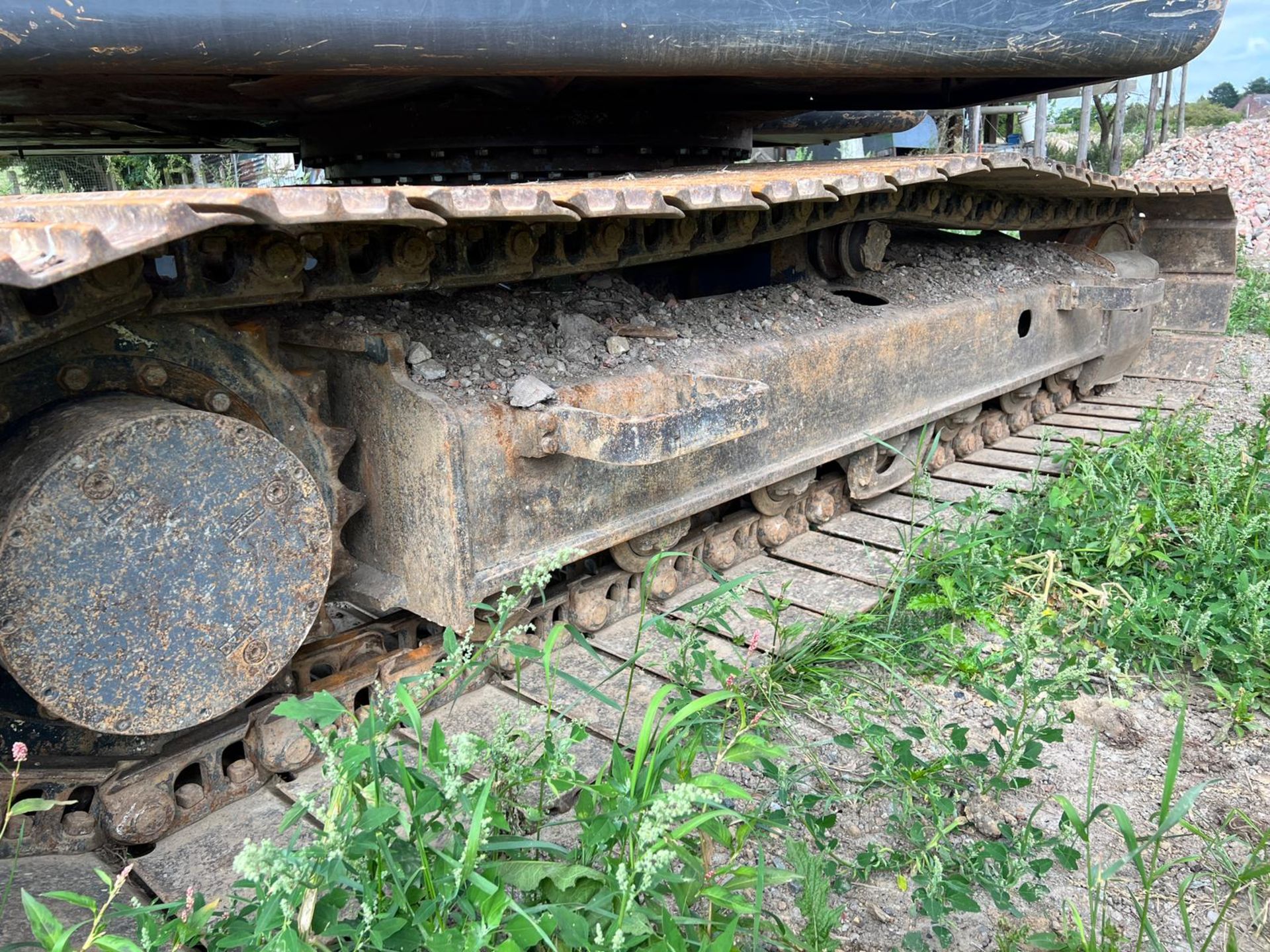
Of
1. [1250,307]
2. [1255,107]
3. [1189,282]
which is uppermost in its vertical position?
[1255,107]

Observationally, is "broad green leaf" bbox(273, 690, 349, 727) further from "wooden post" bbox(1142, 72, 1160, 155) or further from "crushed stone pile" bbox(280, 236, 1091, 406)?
"wooden post" bbox(1142, 72, 1160, 155)

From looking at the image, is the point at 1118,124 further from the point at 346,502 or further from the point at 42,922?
the point at 42,922

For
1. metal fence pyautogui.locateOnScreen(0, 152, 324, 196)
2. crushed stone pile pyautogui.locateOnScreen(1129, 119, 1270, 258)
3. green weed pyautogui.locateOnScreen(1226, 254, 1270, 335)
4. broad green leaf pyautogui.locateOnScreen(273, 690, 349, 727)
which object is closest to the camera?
broad green leaf pyautogui.locateOnScreen(273, 690, 349, 727)

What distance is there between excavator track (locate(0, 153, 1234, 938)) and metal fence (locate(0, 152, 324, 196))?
11.4 metres

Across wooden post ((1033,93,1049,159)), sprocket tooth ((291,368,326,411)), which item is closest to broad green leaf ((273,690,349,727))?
sprocket tooth ((291,368,326,411))

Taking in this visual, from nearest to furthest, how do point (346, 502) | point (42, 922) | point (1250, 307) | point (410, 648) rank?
point (42, 922), point (346, 502), point (410, 648), point (1250, 307)

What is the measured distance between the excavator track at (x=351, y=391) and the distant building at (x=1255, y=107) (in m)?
24.6

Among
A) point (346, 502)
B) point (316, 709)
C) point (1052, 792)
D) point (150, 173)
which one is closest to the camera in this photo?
point (316, 709)

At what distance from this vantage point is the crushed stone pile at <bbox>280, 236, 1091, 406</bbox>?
2438mm

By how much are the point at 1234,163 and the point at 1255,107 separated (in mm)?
11745

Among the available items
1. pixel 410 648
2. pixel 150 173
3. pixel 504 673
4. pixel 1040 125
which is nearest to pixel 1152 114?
pixel 1040 125

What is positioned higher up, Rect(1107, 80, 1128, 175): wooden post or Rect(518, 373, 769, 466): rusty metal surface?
Rect(1107, 80, 1128, 175): wooden post

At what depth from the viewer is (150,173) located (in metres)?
12.9

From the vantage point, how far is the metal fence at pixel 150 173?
14.1m
